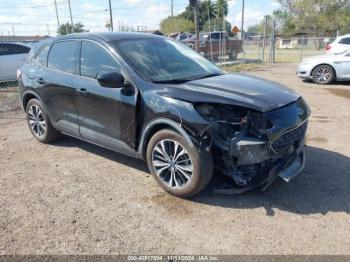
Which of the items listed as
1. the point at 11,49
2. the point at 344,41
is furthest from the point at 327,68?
the point at 11,49

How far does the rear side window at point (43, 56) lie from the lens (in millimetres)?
5449

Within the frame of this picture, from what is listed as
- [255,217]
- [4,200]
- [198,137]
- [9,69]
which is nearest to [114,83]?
[198,137]

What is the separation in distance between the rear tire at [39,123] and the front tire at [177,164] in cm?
234

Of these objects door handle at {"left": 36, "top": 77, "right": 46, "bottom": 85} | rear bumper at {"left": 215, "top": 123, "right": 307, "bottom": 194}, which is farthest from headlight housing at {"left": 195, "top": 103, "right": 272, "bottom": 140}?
door handle at {"left": 36, "top": 77, "right": 46, "bottom": 85}

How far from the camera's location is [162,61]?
4.46 metres

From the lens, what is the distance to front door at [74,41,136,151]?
417 cm

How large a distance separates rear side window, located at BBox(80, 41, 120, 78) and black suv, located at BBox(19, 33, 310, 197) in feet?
0.04

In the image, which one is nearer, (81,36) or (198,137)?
(198,137)

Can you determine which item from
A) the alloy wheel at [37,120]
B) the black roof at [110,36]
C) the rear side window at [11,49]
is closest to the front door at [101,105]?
the black roof at [110,36]

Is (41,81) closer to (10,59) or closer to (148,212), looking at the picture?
(148,212)

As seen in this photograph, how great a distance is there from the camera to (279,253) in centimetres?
297

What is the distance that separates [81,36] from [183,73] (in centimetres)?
157

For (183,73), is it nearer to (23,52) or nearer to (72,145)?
(72,145)

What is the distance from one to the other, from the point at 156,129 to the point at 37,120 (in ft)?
9.06
